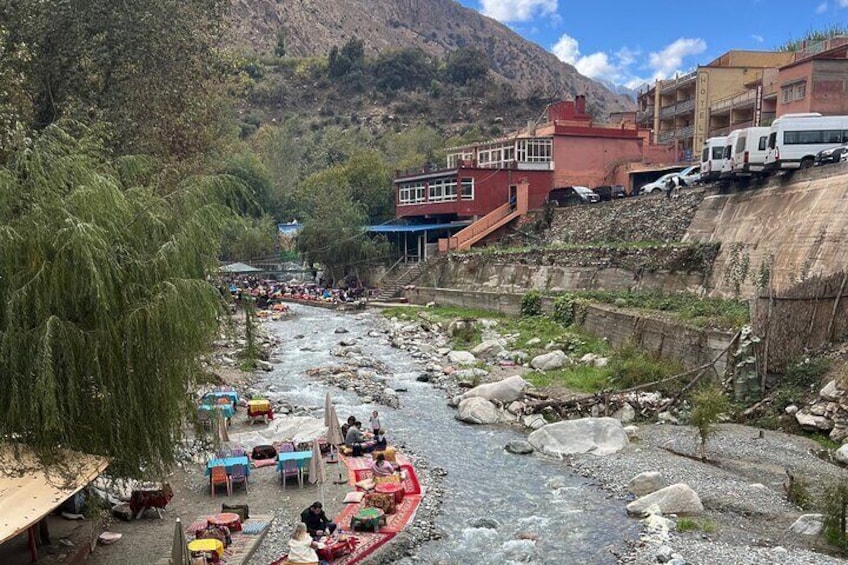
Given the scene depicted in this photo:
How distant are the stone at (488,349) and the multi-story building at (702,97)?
95.0ft

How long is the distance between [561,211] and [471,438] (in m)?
27.0

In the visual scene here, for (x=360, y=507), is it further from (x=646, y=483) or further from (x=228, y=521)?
(x=646, y=483)

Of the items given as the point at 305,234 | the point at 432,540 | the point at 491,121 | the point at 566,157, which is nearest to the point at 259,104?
the point at 491,121

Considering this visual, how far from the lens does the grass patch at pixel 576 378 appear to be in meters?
22.0

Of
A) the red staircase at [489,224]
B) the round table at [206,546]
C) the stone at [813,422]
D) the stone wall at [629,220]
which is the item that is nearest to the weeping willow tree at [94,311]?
the round table at [206,546]

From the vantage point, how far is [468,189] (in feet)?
157

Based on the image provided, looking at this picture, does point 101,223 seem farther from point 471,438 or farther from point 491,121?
point 491,121

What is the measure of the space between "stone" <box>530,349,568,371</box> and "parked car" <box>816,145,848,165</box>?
39.5 ft

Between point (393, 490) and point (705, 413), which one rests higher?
point (705, 413)

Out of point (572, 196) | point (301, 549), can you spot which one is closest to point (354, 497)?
point (301, 549)

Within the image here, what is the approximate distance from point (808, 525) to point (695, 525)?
72.2 inches

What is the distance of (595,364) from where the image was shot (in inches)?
948

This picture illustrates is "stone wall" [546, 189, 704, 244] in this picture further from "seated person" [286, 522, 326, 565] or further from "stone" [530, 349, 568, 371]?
"seated person" [286, 522, 326, 565]

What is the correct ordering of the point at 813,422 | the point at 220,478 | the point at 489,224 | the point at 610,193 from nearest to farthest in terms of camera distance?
the point at 220,478, the point at 813,422, the point at 610,193, the point at 489,224
